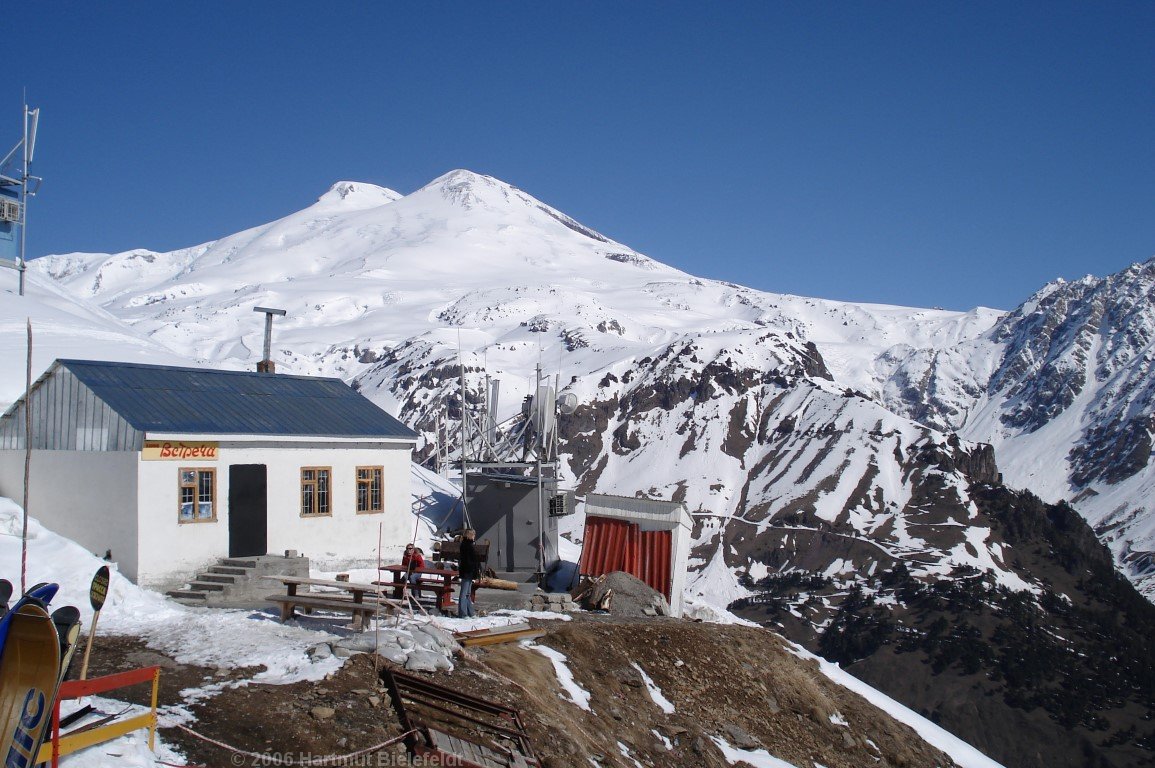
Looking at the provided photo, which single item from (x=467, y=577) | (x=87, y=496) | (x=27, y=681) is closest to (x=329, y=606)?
(x=467, y=577)

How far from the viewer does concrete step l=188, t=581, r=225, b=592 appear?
18.8 meters

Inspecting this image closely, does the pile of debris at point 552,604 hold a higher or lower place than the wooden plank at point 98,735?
lower

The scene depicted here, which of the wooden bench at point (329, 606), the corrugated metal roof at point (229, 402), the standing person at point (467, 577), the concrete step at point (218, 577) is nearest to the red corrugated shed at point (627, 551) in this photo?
the corrugated metal roof at point (229, 402)

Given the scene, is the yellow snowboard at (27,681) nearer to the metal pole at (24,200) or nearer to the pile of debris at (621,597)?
the pile of debris at (621,597)

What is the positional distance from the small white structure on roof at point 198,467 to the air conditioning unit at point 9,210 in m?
30.3

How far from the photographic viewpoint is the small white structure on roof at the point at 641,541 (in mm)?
27125

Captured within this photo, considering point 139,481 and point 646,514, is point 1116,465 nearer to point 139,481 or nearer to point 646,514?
point 646,514

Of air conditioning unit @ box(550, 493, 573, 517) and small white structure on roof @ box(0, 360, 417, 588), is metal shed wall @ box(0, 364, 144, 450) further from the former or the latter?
air conditioning unit @ box(550, 493, 573, 517)

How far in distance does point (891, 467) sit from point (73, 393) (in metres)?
98.1

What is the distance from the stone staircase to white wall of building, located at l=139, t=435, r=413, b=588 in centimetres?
31

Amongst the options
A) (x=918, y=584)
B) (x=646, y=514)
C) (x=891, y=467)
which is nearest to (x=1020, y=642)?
→ (x=918, y=584)

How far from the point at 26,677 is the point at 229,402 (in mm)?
15218

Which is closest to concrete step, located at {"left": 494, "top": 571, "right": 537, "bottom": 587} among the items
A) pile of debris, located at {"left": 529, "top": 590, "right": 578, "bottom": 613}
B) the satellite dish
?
pile of debris, located at {"left": 529, "top": 590, "right": 578, "bottom": 613}

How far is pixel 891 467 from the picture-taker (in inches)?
4264
